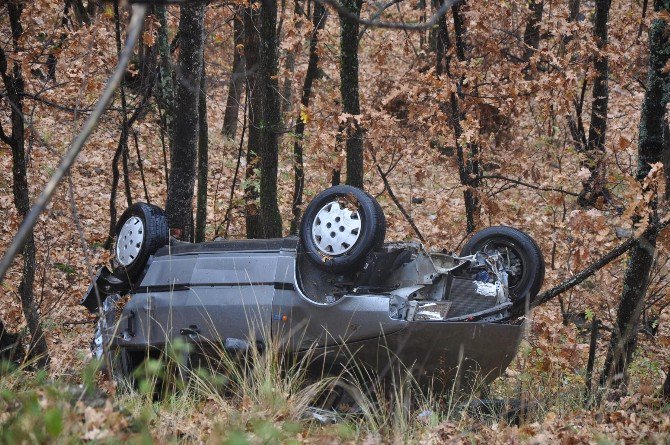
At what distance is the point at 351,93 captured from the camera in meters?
10.8

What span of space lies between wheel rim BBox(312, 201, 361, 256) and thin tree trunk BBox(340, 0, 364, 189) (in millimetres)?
3836

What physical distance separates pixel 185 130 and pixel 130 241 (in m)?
2.62

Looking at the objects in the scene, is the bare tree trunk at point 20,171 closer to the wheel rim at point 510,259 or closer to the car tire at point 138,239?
the car tire at point 138,239

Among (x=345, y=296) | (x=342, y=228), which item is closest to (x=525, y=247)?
(x=342, y=228)

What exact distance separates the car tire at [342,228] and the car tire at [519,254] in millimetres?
1320

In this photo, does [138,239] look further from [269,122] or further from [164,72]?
[164,72]

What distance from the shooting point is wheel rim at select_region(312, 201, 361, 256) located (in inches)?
265

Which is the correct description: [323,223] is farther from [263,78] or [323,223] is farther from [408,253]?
[263,78]

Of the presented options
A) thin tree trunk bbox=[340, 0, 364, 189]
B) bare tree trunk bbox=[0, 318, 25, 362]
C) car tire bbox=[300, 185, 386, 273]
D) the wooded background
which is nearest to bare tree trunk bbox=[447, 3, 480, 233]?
the wooded background

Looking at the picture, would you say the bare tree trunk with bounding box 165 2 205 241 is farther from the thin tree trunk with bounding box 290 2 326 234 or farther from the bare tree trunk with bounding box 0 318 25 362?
the thin tree trunk with bounding box 290 2 326 234

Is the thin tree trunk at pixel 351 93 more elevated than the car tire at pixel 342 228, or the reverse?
the thin tree trunk at pixel 351 93

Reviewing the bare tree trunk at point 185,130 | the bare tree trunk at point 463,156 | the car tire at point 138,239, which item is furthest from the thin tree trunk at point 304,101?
the car tire at point 138,239

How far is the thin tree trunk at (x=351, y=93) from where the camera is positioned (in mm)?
10719

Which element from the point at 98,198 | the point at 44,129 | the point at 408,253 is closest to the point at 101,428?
the point at 408,253
